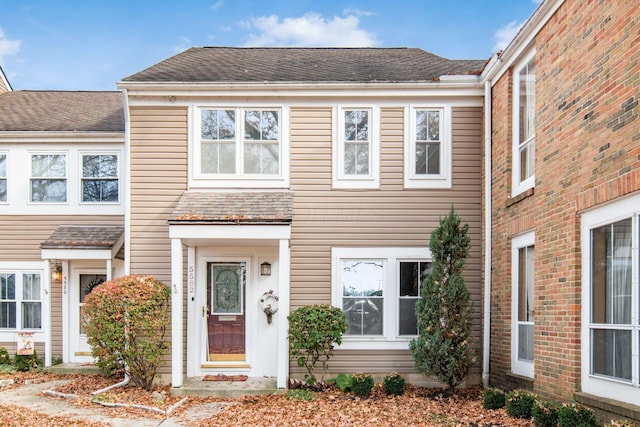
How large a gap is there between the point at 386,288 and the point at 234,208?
294 centimetres

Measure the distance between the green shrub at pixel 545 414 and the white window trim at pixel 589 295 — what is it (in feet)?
1.35

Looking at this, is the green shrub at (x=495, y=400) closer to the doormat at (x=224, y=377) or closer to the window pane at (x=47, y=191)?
the doormat at (x=224, y=377)

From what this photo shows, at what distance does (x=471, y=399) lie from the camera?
809cm

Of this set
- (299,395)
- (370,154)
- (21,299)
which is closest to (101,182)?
(21,299)

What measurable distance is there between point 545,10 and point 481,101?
2.54 meters

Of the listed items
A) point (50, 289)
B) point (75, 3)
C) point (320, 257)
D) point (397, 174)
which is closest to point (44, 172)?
point (50, 289)

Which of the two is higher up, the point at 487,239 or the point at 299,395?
the point at 487,239

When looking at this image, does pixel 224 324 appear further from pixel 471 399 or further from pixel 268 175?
pixel 471 399

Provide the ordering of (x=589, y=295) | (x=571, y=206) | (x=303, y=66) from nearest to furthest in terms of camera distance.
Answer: (x=589, y=295) < (x=571, y=206) < (x=303, y=66)

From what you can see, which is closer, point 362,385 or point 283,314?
point 362,385

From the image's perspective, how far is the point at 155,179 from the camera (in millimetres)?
9297

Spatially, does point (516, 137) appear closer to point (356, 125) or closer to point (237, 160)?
point (356, 125)

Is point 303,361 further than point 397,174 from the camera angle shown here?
No

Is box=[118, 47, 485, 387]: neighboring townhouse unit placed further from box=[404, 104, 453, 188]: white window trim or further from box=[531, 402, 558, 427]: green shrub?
box=[531, 402, 558, 427]: green shrub
